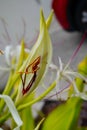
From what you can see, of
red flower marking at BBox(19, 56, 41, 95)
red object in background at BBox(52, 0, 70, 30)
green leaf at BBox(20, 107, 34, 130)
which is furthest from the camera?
red object in background at BBox(52, 0, 70, 30)

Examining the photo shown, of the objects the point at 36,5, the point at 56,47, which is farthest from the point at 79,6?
the point at 36,5

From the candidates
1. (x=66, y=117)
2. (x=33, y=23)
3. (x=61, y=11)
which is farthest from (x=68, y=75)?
(x=33, y=23)

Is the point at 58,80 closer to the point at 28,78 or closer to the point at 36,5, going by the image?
→ the point at 28,78

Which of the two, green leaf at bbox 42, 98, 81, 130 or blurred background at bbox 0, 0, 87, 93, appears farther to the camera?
blurred background at bbox 0, 0, 87, 93

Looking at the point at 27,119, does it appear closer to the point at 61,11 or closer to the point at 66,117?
the point at 66,117

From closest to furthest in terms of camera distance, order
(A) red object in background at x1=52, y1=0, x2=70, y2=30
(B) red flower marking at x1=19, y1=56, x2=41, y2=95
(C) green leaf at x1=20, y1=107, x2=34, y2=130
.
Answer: (B) red flower marking at x1=19, y1=56, x2=41, y2=95
(C) green leaf at x1=20, y1=107, x2=34, y2=130
(A) red object in background at x1=52, y1=0, x2=70, y2=30

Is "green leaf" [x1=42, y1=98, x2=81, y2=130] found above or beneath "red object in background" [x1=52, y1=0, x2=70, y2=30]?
above

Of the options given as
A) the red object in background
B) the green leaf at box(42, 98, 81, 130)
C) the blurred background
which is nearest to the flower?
the green leaf at box(42, 98, 81, 130)

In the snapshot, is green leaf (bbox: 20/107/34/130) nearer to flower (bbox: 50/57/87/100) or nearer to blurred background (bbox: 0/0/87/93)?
flower (bbox: 50/57/87/100)
